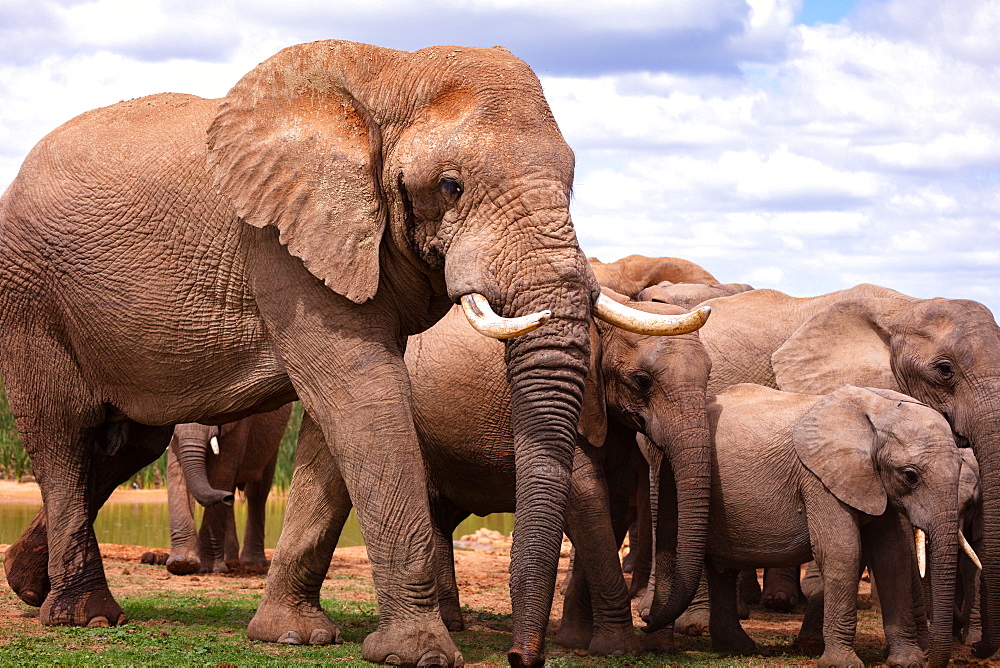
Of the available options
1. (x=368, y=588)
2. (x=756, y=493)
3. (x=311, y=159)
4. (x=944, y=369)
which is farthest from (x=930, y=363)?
(x=368, y=588)

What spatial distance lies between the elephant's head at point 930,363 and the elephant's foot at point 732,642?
130 centimetres

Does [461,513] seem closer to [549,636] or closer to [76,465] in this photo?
[549,636]

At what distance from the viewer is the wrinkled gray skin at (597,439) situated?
8.38 meters

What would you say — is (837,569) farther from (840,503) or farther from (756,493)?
(756,493)

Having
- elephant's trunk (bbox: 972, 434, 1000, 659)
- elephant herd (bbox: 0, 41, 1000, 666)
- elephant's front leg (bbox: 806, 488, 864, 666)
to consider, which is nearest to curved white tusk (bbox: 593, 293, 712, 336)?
elephant herd (bbox: 0, 41, 1000, 666)

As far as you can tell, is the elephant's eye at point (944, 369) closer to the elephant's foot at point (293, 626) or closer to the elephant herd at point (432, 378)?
the elephant herd at point (432, 378)

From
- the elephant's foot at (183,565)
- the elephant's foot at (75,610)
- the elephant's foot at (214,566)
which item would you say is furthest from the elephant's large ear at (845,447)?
the elephant's foot at (214,566)

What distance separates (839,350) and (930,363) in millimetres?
997

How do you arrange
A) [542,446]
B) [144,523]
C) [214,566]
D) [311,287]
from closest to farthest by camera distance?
1. [542,446]
2. [311,287]
3. [214,566]
4. [144,523]

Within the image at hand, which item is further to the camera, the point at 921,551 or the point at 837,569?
the point at 921,551

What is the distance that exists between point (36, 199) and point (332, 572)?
568cm

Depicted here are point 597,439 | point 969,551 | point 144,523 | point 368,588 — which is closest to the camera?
point 597,439

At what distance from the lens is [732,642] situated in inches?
345

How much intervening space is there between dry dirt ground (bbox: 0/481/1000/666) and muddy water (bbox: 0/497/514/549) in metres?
1.52
